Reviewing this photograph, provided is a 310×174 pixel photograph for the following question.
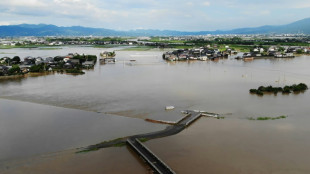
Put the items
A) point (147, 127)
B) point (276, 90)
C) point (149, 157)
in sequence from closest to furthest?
point (149, 157) < point (147, 127) < point (276, 90)

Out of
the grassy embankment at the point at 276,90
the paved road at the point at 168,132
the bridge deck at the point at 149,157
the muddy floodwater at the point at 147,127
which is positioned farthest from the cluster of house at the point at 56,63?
the bridge deck at the point at 149,157

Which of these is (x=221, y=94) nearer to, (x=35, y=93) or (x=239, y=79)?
(x=239, y=79)

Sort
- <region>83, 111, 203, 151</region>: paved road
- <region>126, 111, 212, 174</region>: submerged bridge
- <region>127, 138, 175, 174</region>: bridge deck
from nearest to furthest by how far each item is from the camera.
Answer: <region>127, 138, 175, 174</region>: bridge deck < <region>126, 111, 212, 174</region>: submerged bridge < <region>83, 111, 203, 151</region>: paved road

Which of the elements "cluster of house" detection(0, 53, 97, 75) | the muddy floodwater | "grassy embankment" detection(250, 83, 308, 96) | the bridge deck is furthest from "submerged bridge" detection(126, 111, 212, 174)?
"cluster of house" detection(0, 53, 97, 75)

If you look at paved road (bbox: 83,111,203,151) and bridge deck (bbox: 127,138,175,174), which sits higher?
paved road (bbox: 83,111,203,151)

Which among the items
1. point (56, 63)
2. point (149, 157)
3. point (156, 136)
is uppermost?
point (56, 63)

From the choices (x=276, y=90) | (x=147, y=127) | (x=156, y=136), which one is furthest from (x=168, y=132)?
(x=276, y=90)

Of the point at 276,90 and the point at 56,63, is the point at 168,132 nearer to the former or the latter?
the point at 276,90

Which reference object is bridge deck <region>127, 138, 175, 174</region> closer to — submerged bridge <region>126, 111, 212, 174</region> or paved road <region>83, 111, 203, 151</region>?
submerged bridge <region>126, 111, 212, 174</region>
